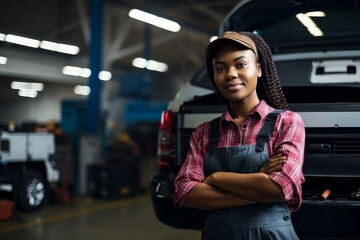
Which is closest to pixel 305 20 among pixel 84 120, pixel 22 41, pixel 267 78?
→ pixel 267 78

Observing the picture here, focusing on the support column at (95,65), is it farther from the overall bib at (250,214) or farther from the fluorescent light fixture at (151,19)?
the overall bib at (250,214)

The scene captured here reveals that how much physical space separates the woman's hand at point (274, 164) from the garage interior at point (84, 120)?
2030 mm

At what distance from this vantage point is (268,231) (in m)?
1.56

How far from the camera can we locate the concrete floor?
4445mm

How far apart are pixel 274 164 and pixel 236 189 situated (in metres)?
0.15

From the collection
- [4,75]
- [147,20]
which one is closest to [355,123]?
[4,75]

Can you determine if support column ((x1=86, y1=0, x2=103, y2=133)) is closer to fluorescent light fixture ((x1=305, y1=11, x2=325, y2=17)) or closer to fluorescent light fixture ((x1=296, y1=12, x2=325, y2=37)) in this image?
fluorescent light fixture ((x1=296, y1=12, x2=325, y2=37))

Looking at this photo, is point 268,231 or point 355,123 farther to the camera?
point 355,123

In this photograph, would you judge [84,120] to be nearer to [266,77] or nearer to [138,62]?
[266,77]

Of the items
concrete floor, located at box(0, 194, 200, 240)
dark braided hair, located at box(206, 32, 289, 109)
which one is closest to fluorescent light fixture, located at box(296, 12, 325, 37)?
dark braided hair, located at box(206, 32, 289, 109)

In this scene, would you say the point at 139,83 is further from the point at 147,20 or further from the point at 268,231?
the point at 268,231

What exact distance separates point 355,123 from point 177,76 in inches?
854

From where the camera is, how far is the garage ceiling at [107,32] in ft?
11.1

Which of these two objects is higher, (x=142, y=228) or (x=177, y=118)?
(x=177, y=118)
